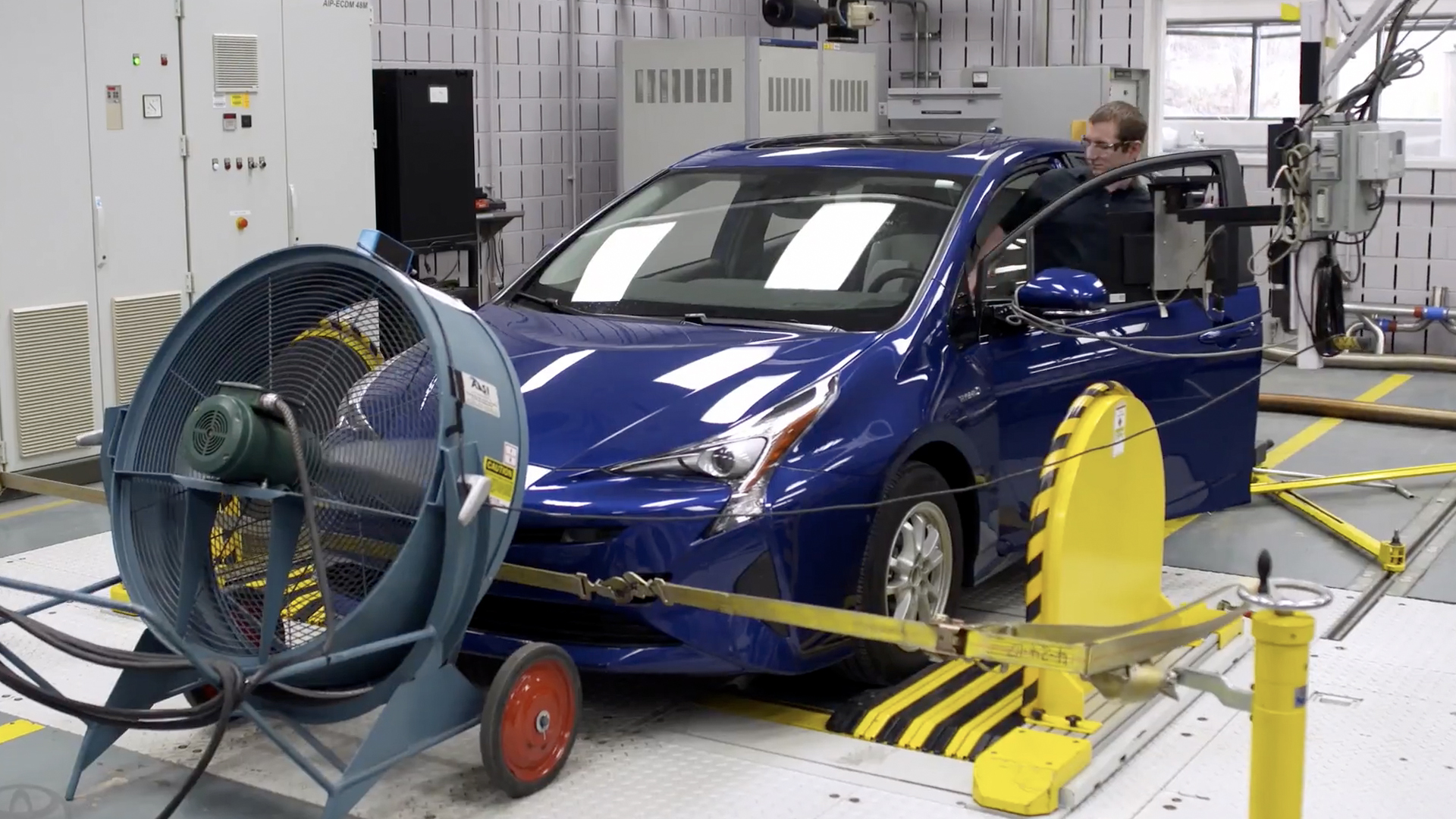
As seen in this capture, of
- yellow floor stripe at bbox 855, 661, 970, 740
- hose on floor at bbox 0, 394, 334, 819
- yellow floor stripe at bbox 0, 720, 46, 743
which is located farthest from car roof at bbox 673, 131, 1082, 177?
yellow floor stripe at bbox 0, 720, 46, 743

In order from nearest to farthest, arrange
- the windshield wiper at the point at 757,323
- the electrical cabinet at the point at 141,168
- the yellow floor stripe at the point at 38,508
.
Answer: the windshield wiper at the point at 757,323, the yellow floor stripe at the point at 38,508, the electrical cabinet at the point at 141,168

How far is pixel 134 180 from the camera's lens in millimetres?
6887

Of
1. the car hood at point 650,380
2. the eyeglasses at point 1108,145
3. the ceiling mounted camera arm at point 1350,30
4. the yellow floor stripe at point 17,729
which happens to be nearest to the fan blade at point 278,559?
the car hood at point 650,380

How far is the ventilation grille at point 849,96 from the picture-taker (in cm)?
1068

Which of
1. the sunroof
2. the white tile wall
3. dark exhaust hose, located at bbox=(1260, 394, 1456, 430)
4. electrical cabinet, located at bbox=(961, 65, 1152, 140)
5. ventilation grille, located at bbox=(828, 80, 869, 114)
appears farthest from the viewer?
ventilation grille, located at bbox=(828, 80, 869, 114)

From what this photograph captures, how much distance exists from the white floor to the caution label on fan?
0.69 m

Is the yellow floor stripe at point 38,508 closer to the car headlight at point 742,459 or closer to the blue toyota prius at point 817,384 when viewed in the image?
the blue toyota prius at point 817,384

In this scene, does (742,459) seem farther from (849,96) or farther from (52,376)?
(849,96)

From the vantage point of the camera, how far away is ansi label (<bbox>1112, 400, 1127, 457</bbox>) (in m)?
3.88

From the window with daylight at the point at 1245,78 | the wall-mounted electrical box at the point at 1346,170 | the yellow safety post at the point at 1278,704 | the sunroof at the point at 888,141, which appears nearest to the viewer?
the yellow safety post at the point at 1278,704

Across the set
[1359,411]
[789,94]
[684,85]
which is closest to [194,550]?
[1359,411]

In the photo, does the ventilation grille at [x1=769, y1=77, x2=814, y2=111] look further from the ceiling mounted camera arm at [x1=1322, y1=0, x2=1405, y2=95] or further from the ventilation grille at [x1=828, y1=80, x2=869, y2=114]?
the ceiling mounted camera arm at [x1=1322, y1=0, x2=1405, y2=95]

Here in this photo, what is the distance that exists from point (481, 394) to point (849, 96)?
8.06 m

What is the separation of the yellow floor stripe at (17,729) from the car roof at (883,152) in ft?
8.36
